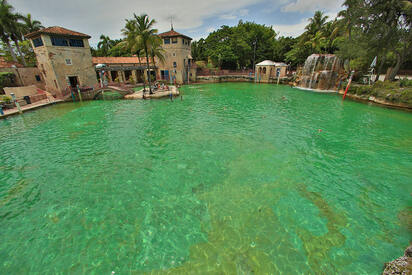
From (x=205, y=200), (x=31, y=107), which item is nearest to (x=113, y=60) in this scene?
(x=31, y=107)

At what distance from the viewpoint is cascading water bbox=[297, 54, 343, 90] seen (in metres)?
31.7

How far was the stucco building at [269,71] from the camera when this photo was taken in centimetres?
4597

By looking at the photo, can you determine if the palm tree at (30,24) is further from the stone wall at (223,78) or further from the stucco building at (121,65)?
the stone wall at (223,78)

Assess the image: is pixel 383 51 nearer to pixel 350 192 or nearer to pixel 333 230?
pixel 350 192

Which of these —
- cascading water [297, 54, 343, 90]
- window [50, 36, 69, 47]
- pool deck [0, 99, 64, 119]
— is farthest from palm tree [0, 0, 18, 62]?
cascading water [297, 54, 343, 90]

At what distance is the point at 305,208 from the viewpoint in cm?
669

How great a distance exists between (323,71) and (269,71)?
15.5m

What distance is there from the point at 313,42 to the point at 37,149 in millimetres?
48433

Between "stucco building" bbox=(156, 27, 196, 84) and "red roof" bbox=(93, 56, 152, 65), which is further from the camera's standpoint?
"stucco building" bbox=(156, 27, 196, 84)

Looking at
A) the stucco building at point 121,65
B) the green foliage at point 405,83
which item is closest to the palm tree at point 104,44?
the stucco building at point 121,65

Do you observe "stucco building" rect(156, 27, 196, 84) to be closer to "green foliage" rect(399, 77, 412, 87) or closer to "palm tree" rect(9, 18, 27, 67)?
"palm tree" rect(9, 18, 27, 67)

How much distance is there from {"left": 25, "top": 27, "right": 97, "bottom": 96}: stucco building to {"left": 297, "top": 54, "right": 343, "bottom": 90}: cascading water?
1528 inches

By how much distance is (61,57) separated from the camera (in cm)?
2494

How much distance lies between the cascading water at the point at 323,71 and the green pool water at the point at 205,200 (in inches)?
856
